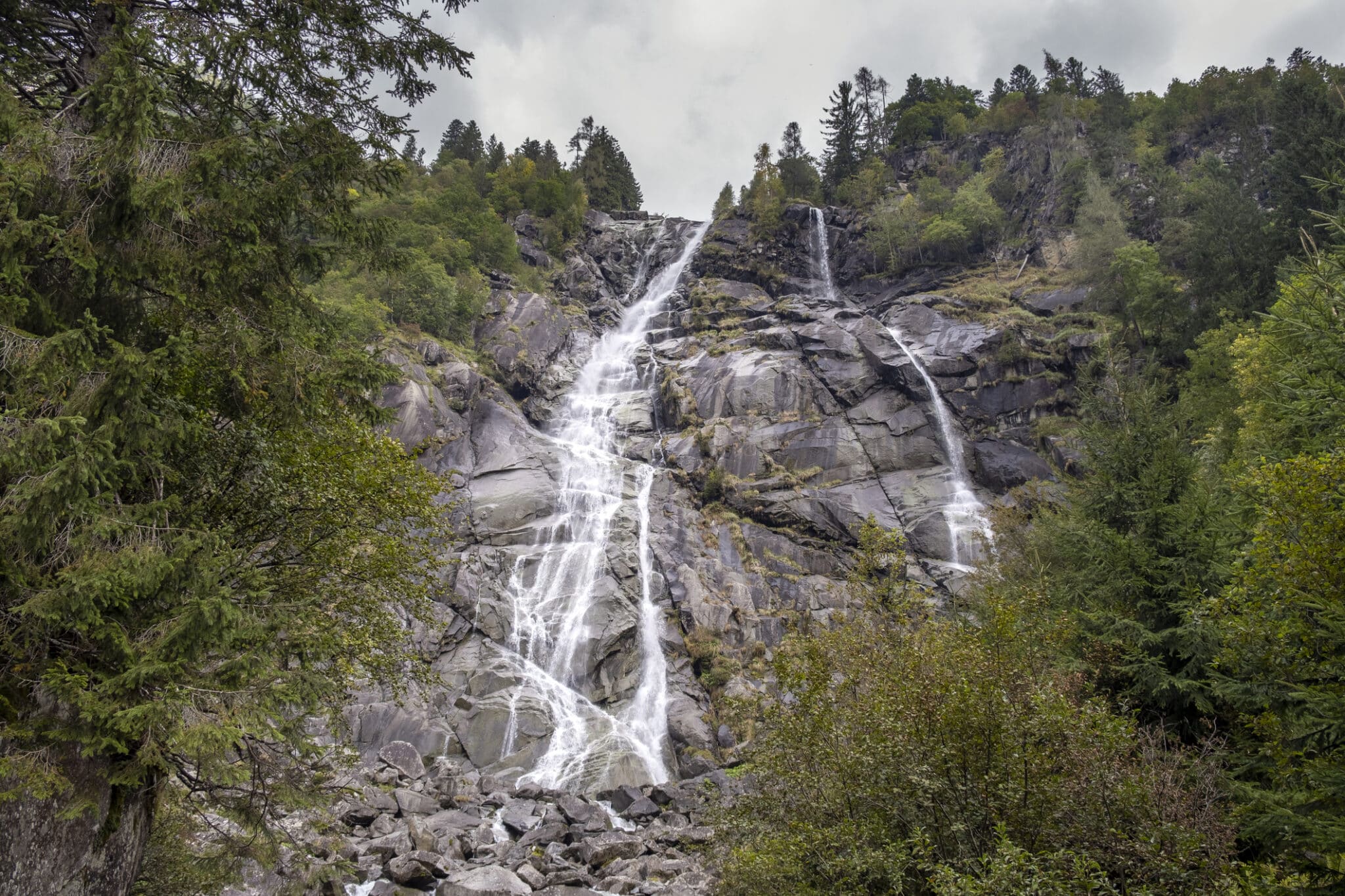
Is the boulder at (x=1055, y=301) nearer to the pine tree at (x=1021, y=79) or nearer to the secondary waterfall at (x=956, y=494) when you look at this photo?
the secondary waterfall at (x=956, y=494)

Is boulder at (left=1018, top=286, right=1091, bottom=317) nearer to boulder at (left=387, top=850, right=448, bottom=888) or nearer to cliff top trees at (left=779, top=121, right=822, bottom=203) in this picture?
cliff top trees at (left=779, top=121, right=822, bottom=203)

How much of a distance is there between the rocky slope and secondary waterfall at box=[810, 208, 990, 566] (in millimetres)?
402

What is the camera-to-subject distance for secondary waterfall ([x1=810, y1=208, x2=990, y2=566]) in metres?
31.4

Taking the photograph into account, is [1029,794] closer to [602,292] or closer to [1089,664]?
[1089,664]

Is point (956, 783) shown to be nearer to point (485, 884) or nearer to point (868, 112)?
point (485, 884)

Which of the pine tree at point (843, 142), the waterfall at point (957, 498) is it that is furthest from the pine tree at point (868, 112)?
the waterfall at point (957, 498)

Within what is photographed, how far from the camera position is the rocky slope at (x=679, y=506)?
17.7 meters

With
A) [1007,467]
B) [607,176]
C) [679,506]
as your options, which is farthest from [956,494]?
[607,176]

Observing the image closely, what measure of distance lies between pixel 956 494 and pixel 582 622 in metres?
19.4

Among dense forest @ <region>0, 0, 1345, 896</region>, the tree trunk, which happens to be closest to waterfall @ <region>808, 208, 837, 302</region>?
dense forest @ <region>0, 0, 1345, 896</region>

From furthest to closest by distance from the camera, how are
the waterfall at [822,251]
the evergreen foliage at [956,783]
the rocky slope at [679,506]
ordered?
the waterfall at [822,251] → the rocky slope at [679,506] → the evergreen foliage at [956,783]

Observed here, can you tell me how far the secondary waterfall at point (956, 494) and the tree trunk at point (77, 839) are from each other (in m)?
26.2

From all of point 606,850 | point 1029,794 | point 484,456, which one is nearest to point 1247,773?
point 1029,794

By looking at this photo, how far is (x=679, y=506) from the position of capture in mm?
34500
